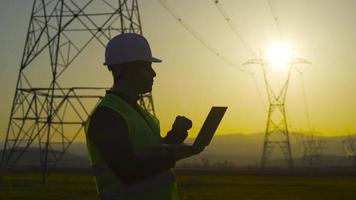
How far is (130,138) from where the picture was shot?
461cm

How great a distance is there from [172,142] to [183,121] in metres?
0.17

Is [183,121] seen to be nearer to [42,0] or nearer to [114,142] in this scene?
[114,142]

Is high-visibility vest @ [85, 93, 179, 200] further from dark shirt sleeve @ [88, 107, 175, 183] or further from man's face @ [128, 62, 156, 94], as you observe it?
man's face @ [128, 62, 156, 94]

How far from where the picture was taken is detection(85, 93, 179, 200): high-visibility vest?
4.63m

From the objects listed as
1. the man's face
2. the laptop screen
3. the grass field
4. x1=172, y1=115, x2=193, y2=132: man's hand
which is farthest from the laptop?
the grass field

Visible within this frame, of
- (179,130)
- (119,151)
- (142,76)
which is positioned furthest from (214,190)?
(119,151)

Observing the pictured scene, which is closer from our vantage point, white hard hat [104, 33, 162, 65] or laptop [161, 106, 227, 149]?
laptop [161, 106, 227, 149]

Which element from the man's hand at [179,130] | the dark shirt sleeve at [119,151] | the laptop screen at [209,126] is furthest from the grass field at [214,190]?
the dark shirt sleeve at [119,151]

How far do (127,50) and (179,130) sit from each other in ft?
2.23

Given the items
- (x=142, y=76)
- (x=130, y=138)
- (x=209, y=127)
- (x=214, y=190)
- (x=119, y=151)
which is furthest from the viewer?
(x=214, y=190)

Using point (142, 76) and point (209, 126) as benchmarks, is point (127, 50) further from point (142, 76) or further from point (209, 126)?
point (209, 126)

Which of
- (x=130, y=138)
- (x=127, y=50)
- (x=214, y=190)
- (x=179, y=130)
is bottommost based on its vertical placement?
(x=214, y=190)

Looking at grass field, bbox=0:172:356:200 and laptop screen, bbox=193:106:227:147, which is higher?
laptop screen, bbox=193:106:227:147

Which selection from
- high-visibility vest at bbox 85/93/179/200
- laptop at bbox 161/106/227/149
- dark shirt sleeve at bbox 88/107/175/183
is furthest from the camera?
laptop at bbox 161/106/227/149
